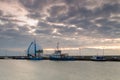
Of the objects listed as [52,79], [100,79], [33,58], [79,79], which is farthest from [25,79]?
[33,58]

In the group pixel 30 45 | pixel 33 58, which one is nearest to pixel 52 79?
pixel 33 58

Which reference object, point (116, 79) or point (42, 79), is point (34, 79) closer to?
point (42, 79)

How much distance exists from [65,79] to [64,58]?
328ft

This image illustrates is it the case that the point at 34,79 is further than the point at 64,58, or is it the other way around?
the point at 64,58

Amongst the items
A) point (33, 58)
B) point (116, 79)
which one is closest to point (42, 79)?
point (116, 79)

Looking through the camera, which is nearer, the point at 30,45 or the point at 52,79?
the point at 52,79

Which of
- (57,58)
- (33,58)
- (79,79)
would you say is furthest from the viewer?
(33,58)

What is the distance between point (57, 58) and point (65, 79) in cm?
9864

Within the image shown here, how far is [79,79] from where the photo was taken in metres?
47.2

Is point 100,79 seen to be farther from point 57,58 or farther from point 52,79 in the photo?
point 57,58

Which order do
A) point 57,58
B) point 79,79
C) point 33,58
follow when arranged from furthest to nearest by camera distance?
point 33,58
point 57,58
point 79,79

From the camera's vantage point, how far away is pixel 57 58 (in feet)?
481

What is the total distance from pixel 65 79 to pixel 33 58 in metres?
121

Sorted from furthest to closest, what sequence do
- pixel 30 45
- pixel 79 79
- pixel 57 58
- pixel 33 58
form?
pixel 30 45 → pixel 33 58 → pixel 57 58 → pixel 79 79
